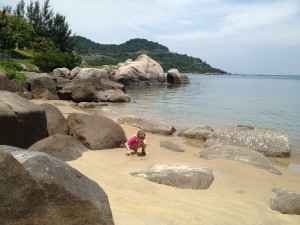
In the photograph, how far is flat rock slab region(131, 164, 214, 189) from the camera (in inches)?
235

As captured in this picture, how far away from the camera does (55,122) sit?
887 cm

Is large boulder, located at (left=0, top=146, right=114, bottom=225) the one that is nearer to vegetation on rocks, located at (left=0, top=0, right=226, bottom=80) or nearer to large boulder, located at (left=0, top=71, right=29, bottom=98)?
large boulder, located at (left=0, top=71, right=29, bottom=98)

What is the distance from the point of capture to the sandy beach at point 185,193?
14.5ft

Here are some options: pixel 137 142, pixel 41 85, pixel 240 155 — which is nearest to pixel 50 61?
pixel 41 85

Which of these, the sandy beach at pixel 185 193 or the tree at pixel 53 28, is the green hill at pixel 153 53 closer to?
the tree at pixel 53 28

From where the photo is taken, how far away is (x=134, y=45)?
16462 centimetres

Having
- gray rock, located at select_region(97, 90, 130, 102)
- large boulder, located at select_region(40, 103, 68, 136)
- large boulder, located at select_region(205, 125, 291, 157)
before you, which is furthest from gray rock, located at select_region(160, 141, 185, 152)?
gray rock, located at select_region(97, 90, 130, 102)

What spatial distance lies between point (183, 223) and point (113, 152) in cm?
420

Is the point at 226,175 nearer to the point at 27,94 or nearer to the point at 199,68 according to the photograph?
the point at 27,94

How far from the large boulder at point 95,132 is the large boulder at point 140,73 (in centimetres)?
3678

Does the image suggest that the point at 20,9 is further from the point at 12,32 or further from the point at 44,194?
the point at 44,194

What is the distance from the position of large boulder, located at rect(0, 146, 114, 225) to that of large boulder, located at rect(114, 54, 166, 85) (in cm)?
4230

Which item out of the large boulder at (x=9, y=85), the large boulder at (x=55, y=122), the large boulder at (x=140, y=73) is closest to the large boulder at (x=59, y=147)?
the large boulder at (x=55, y=122)

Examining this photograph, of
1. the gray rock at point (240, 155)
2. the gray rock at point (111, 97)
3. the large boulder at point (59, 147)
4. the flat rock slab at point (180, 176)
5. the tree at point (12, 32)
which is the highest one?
the tree at point (12, 32)
